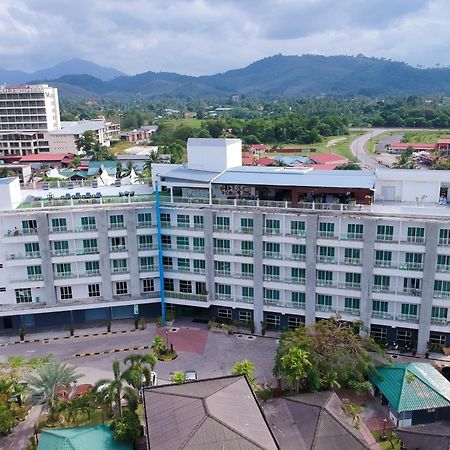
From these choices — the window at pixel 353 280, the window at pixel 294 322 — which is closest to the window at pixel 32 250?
the window at pixel 294 322

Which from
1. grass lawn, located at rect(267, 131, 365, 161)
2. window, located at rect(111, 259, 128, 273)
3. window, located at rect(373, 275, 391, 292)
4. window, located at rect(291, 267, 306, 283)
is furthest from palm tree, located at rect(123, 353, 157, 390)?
grass lawn, located at rect(267, 131, 365, 161)

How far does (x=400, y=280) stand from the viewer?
119 feet

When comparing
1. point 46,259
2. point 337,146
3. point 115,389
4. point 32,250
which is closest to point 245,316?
point 115,389

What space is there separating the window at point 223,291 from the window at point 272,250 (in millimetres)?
4404

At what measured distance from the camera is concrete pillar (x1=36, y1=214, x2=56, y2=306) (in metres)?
40.1

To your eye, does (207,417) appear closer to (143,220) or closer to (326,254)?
(326,254)

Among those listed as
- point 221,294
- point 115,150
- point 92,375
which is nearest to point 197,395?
point 92,375

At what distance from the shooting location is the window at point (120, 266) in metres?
41.8

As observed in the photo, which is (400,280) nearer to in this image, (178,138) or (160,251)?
(160,251)

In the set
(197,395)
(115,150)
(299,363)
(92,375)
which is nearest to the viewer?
(197,395)

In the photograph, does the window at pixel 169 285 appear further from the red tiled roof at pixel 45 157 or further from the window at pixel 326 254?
the red tiled roof at pixel 45 157

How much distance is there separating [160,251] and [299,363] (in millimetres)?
15611

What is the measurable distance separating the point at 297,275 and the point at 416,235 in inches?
349

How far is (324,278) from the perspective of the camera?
38.1 metres
